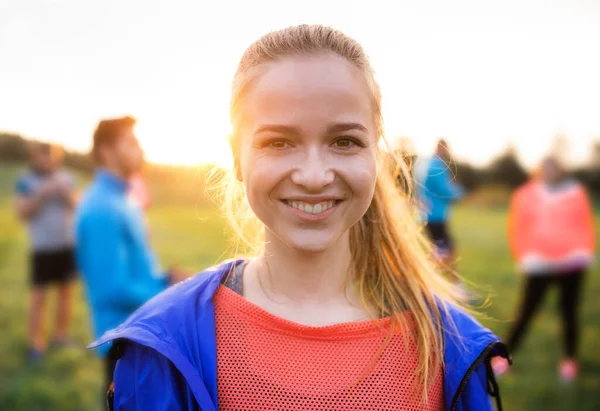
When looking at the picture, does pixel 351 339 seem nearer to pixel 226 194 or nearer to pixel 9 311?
pixel 226 194

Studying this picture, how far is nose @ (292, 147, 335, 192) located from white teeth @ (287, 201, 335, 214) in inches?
1.8

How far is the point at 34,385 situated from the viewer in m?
4.38

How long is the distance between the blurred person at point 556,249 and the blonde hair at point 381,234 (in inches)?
130

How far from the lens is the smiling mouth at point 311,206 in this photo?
1.44 metres

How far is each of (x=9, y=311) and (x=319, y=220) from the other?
249 inches

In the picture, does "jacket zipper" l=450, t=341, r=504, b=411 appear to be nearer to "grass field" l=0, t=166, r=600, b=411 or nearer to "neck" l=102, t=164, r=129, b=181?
"grass field" l=0, t=166, r=600, b=411

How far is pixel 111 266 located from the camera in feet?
10.3

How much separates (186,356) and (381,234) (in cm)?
75

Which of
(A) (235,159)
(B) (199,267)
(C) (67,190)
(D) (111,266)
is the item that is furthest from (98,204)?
(B) (199,267)

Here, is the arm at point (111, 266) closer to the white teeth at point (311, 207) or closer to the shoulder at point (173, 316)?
the shoulder at point (173, 316)

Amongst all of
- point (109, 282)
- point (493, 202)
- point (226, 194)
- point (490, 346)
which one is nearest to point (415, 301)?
point (490, 346)

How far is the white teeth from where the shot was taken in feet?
4.73

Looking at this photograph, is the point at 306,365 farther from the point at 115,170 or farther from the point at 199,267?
the point at 199,267

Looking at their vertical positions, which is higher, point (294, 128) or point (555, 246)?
point (294, 128)
